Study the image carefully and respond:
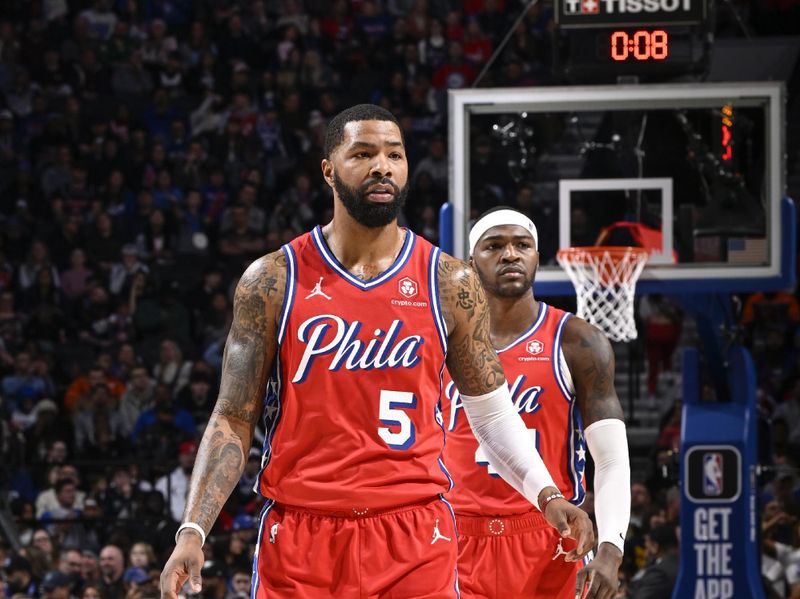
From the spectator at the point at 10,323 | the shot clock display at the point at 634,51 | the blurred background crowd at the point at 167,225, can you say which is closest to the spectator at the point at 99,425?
the blurred background crowd at the point at 167,225

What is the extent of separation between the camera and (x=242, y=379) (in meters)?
4.26

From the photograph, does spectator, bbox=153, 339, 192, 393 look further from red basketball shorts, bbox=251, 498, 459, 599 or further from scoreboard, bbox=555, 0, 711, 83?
red basketball shorts, bbox=251, 498, 459, 599

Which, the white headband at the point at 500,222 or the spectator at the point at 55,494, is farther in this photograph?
the spectator at the point at 55,494

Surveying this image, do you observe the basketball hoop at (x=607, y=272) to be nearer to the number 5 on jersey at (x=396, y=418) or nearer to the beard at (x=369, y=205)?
the beard at (x=369, y=205)

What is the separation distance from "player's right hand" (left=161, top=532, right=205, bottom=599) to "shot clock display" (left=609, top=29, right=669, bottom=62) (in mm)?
5778

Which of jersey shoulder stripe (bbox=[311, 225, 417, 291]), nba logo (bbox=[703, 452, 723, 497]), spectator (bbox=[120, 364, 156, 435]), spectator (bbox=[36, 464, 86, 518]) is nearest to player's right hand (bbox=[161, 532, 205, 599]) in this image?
jersey shoulder stripe (bbox=[311, 225, 417, 291])

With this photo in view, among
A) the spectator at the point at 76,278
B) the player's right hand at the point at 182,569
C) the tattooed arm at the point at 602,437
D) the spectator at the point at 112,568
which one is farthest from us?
the spectator at the point at 76,278

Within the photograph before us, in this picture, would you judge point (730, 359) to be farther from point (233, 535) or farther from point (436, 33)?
point (436, 33)

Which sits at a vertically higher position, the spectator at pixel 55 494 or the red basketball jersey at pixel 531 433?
the red basketball jersey at pixel 531 433

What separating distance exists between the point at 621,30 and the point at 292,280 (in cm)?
511

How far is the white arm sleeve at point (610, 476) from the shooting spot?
537 cm

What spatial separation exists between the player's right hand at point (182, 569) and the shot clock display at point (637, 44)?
5.78m

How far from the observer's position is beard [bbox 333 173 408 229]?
14.3 ft

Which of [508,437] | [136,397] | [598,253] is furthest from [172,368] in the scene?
[508,437]
